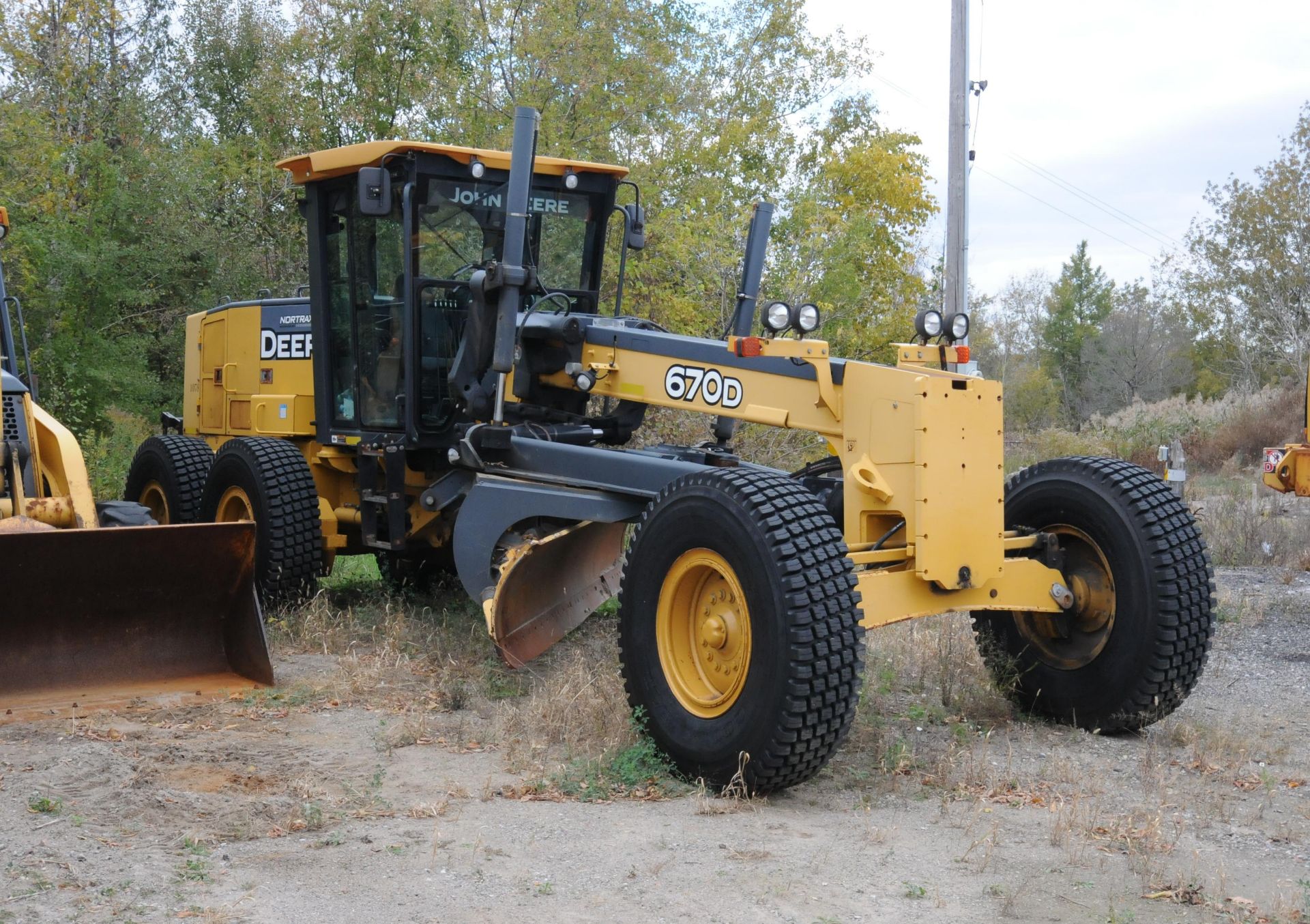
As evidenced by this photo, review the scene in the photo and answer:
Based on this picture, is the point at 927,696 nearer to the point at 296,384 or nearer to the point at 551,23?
the point at 296,384

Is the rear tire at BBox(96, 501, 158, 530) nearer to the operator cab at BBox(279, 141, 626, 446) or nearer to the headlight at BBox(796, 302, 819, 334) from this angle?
the operator cab at BBox(279, 141, 626, 446)

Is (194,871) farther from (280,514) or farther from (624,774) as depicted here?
(280,514)

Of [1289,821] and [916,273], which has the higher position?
[916,273]

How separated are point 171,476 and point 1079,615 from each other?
621 cm

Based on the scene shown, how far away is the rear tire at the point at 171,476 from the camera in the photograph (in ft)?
29.9

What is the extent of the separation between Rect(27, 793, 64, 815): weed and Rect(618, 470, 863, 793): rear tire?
217 cm

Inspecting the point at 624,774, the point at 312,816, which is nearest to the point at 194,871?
the point at 312,816

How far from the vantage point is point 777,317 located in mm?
5582

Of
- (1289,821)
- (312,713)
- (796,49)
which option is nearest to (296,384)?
(312,713)

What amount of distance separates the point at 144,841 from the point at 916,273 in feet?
82.5

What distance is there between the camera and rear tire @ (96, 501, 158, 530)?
24.0 ft

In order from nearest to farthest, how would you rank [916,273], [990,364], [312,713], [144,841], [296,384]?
[144,841], [312,713], [296,384], [916,273], [990,364]

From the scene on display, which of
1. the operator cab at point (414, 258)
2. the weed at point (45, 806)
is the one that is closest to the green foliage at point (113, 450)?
the operator cab at point (414, 258)

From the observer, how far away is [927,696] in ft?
21.6
